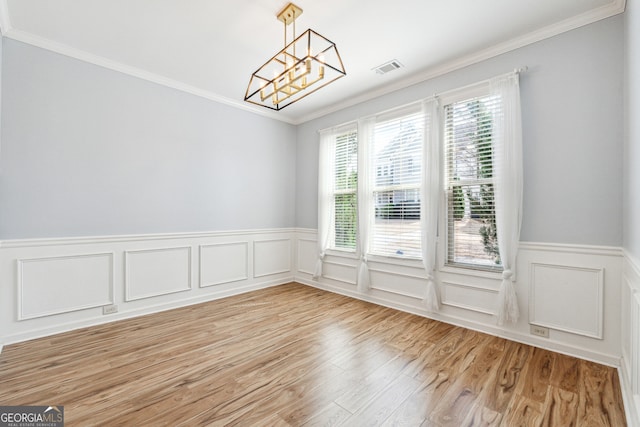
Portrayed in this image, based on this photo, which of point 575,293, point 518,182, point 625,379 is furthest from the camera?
point 518,182

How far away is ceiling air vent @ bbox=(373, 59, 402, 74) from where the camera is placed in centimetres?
319

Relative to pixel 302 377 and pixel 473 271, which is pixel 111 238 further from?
pixel 473 271

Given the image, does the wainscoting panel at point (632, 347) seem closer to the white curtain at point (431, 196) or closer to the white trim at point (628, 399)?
the white trim at point (628, 399)

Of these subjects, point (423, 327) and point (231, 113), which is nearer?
point (423, 327)

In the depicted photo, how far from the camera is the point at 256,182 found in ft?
15.1

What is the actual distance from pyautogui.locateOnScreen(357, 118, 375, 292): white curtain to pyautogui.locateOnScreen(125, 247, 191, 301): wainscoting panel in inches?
93.8

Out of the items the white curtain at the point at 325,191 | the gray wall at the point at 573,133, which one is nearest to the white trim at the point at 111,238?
the white curtain at the point at 325,191

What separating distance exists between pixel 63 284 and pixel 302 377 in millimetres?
2671

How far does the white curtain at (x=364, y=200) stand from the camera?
3.96 meters

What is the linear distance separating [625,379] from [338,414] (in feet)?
6.77

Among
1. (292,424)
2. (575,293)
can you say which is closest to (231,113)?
(292,424)

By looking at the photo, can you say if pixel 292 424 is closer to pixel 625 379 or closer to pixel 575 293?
pixel 625 379

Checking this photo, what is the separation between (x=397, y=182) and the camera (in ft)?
12.1

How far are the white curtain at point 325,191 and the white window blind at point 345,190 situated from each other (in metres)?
0.07
